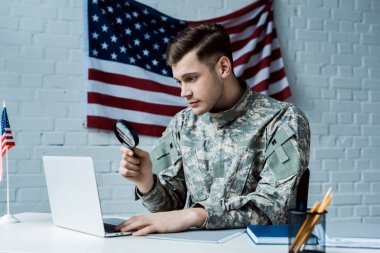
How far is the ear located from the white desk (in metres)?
0.66

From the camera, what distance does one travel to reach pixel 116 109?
2799mm

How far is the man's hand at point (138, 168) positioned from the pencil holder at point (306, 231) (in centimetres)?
59

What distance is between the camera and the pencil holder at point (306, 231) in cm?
85

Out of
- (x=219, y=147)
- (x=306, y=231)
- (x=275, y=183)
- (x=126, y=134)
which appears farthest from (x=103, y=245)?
(x=219, y=147)

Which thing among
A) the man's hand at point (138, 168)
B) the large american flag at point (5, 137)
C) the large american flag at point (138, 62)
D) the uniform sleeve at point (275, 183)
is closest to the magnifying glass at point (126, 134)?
the man's hand at point (138, 168)

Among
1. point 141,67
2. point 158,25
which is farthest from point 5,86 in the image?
point 158,25

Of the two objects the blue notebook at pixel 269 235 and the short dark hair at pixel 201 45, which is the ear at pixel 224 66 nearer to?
the short dark hair at pixel 201 45

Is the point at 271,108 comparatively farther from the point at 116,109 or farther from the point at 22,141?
the point at 22,141

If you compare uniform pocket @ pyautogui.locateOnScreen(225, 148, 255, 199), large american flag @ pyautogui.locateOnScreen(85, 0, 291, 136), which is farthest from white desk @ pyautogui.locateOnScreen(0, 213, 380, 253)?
large american flag @ pyautogui.locateOnScreen(85, 0, 291, 136)

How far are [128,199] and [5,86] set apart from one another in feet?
3.01

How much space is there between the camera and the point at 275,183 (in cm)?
146

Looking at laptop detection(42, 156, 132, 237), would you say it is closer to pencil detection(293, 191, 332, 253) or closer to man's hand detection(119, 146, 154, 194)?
man's hand detection(119, 146, 154, 194)

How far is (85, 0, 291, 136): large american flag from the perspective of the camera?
9.05 ft

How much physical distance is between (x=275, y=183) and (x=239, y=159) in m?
0.20
